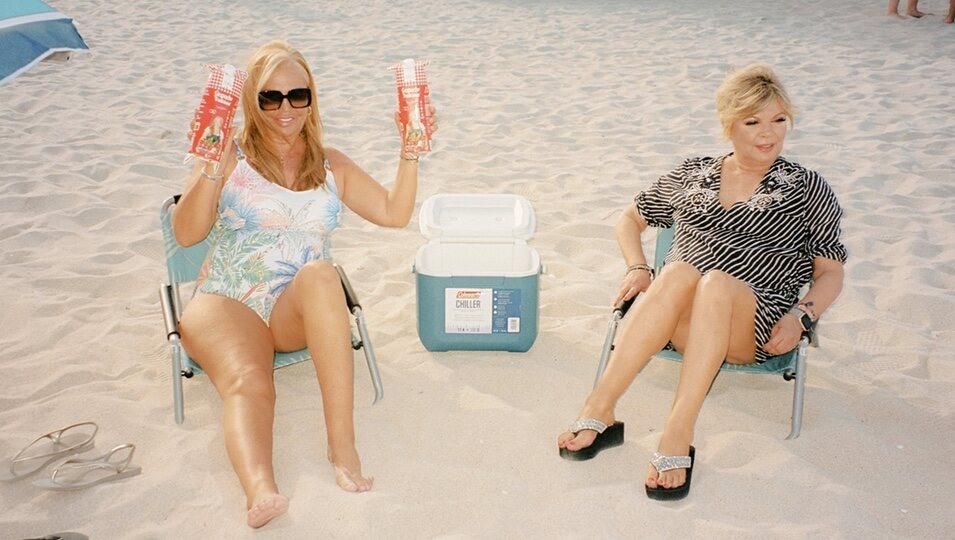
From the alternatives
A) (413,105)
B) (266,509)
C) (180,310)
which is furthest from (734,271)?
(180,310)

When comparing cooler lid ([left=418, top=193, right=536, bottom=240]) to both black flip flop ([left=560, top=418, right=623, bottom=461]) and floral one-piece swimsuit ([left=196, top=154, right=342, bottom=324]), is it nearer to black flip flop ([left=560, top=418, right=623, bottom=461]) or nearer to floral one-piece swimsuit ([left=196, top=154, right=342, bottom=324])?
floral one-piece swimsuit ([left=196, top=154, right=342, bottom=324])

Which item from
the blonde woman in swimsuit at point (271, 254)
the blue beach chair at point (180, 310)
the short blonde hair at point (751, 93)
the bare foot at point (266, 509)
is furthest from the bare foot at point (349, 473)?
the short blonde hair at point (751, 93)

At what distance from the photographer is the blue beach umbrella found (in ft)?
6.44

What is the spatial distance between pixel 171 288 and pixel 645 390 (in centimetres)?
173

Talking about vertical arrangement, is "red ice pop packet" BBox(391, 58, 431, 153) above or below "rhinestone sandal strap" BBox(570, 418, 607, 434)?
above

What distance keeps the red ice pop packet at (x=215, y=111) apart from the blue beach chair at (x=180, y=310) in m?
0.54

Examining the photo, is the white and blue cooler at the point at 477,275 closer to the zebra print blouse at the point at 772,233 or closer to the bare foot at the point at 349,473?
the zebra print blouse at the point at 772,233

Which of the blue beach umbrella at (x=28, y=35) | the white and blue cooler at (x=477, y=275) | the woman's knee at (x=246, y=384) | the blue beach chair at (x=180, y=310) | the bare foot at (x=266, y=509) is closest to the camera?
the blue beach umbrella at (x=28, y=35)

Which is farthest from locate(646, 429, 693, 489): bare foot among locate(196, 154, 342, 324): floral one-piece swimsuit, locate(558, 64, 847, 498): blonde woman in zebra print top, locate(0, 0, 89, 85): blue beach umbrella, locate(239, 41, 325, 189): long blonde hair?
locate(0, 0, 89, 85): blue beach umbrella

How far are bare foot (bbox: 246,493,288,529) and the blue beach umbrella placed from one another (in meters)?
1.22

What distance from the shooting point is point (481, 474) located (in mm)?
2668

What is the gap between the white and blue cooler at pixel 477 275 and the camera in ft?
10.4

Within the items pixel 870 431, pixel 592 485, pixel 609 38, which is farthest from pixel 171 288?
pixel 609 38

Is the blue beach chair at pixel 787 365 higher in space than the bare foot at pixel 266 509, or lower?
higher
